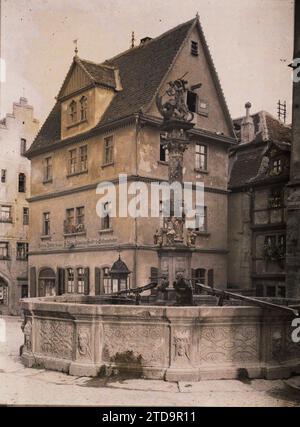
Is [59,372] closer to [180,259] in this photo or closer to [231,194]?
[180,259]

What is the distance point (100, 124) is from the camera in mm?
25781

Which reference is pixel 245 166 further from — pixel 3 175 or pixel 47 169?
pixel 3 175

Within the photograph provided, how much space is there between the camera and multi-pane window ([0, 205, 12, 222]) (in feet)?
117

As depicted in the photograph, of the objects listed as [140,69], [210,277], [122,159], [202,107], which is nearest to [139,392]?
[122,159]

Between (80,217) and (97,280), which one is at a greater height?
(80,217)

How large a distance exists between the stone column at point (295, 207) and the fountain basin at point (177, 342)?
9879 millimetres

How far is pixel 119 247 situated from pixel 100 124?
226 inches

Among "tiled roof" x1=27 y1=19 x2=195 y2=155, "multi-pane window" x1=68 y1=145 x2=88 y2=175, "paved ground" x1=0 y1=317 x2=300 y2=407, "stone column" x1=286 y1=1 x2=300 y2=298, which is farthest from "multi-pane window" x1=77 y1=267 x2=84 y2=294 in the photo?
"paved ground" x1=0 y1=317 x2=300 y2=407

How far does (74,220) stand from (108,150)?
395cm

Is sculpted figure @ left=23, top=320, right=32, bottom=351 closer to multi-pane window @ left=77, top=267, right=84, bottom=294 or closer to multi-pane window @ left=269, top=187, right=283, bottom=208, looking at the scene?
multi-pane window @ left=77, top=267, right=84, bottom=294

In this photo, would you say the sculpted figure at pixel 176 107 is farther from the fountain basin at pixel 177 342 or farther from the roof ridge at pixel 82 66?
the roof ridge at pixel 82 66

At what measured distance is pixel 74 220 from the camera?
27344mm

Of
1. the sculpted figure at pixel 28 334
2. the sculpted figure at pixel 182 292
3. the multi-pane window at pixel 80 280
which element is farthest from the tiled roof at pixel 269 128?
the sculpted figure at pixel 28 334
